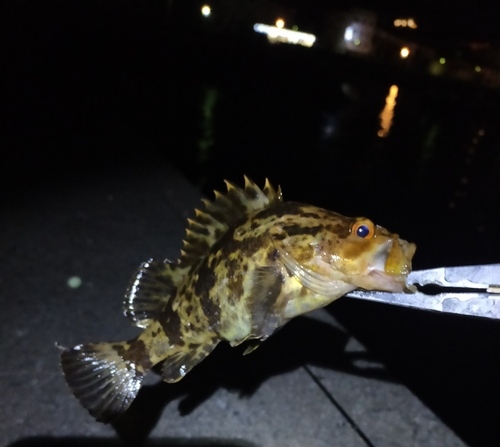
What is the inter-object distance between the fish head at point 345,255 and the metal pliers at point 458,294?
147mm

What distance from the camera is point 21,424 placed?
2.37 m

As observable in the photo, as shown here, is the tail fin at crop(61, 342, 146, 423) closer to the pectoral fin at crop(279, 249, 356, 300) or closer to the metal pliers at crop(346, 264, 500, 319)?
the pectoral fin at crop(279, 249, 356, 300)

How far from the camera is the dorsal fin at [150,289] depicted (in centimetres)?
216

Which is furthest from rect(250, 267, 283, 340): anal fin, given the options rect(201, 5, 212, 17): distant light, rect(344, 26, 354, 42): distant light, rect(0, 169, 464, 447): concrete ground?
rect(344, 26, 354, 42): distant light

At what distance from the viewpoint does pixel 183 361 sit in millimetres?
1915

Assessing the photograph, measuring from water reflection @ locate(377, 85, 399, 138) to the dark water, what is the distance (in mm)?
255

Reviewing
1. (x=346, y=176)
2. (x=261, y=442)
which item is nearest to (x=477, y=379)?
(x=261, y=442)

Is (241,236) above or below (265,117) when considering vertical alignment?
above

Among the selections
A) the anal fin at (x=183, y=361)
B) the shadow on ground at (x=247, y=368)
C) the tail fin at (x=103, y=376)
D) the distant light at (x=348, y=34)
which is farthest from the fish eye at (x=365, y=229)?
the distant light at (x=348, y=34)

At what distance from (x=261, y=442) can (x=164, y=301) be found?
0.98m

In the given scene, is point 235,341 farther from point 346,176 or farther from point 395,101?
point 395,101

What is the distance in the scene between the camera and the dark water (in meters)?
4.03

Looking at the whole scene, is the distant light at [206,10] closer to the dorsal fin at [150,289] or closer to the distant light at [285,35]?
the distant light at [285,35]

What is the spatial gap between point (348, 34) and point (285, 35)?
4197 mm
